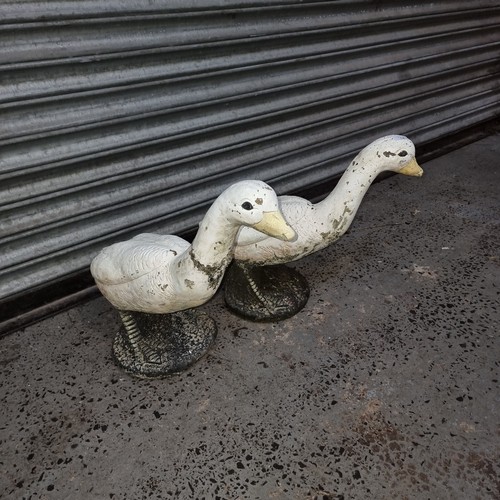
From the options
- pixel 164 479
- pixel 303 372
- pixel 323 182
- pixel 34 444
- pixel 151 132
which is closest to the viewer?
pixel 164 479

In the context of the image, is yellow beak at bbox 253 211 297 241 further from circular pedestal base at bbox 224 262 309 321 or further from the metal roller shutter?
the metal roller shutter

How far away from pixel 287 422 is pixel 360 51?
2650 millimetres

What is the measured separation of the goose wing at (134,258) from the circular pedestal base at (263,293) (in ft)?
1.65

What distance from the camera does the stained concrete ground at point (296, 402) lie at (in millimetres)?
1554

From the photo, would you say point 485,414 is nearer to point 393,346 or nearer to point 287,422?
point 393,346

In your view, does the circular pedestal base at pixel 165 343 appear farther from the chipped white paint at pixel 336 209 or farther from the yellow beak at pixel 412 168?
the yellow beak at pixel 412 168

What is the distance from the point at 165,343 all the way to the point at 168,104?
1.31m

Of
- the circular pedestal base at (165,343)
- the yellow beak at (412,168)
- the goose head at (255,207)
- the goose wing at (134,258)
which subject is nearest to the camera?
the goose head at (255,207)

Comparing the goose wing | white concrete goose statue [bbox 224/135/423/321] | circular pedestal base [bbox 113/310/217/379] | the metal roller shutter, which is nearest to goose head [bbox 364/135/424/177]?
white concrete goose statue [bbox 224/135/423/321]

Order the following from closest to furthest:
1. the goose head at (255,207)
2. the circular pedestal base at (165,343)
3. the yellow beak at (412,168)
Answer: the goose head at (255,207) → the circular pedestal base at (165,343) → the yellow beak at (412,168)

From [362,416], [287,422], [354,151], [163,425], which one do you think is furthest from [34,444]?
[354,151]

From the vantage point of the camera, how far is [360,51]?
3.04 meters

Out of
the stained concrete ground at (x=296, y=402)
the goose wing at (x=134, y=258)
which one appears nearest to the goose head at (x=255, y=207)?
the goose wing at (x=134, y=258)

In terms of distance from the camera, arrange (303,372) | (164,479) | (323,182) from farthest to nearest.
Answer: (323,182)
(303,372)
(164,479)
